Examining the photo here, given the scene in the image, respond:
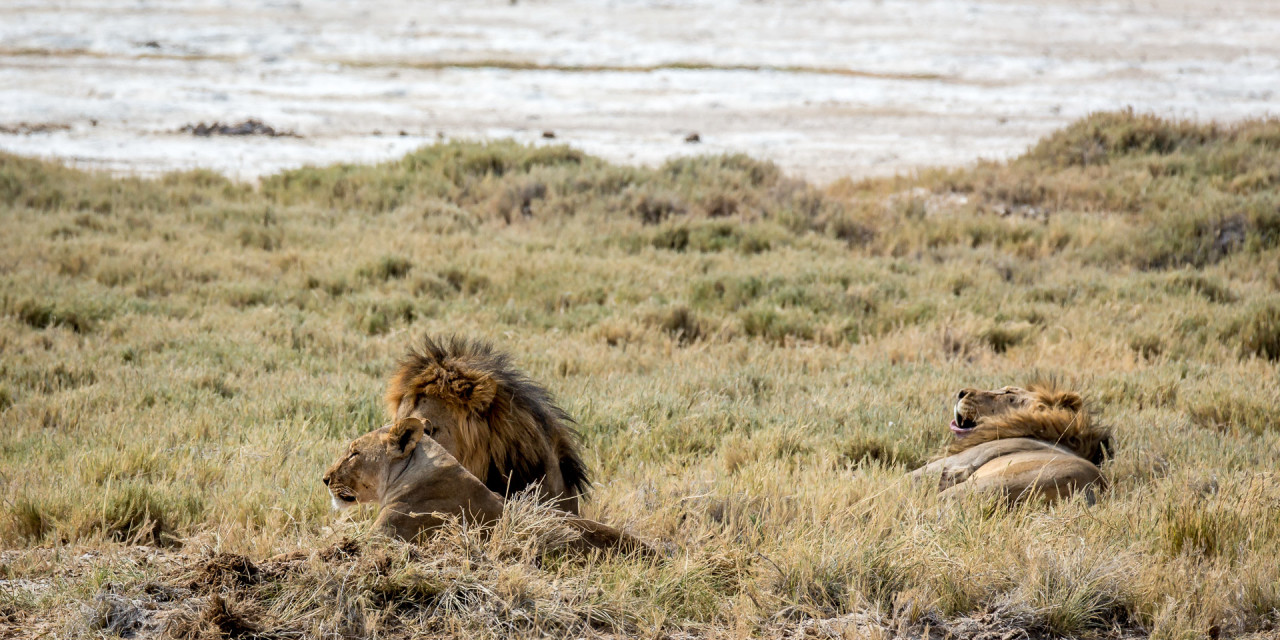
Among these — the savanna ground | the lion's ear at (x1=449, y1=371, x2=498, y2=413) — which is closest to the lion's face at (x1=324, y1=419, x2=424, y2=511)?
the savanna ground

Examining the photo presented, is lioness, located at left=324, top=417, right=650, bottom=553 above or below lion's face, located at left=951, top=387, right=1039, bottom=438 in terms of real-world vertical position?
above

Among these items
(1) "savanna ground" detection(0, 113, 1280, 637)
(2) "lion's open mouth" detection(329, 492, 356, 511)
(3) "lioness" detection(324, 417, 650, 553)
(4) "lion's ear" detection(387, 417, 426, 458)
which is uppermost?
(4) "lion's ear" detection(387, 417, 426, 458)

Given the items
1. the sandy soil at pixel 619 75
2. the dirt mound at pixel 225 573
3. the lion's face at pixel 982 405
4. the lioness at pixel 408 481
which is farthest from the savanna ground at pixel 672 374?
the sandy soil at pixel 619 75

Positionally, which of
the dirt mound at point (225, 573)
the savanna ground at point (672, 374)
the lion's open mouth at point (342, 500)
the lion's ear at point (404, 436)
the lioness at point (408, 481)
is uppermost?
the lion's ear at point (404, 436)

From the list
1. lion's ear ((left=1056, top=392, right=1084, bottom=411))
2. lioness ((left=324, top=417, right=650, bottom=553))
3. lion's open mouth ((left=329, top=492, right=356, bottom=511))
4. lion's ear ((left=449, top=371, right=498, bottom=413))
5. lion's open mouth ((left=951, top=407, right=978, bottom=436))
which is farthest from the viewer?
lion's open mouth ((left=951, top=407, right=978, bottom=436))

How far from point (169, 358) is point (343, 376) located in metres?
1.38

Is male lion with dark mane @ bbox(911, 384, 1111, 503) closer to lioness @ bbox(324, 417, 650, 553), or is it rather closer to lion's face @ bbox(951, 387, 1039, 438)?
lion's face @ bbox(951, 387, 1039, 438)

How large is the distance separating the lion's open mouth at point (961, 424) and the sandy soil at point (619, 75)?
10.9 metres

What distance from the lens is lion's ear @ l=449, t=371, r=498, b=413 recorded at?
3928 mm

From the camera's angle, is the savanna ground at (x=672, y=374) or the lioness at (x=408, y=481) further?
the lioness at (x=408, y=481)

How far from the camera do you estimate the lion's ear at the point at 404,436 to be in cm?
356

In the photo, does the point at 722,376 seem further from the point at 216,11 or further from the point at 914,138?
the point at 216,11

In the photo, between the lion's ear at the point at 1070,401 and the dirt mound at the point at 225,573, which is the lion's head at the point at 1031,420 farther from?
the dirt mound at the point at 225,573

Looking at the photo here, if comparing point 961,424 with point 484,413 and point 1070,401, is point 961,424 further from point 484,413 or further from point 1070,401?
point 484,413
